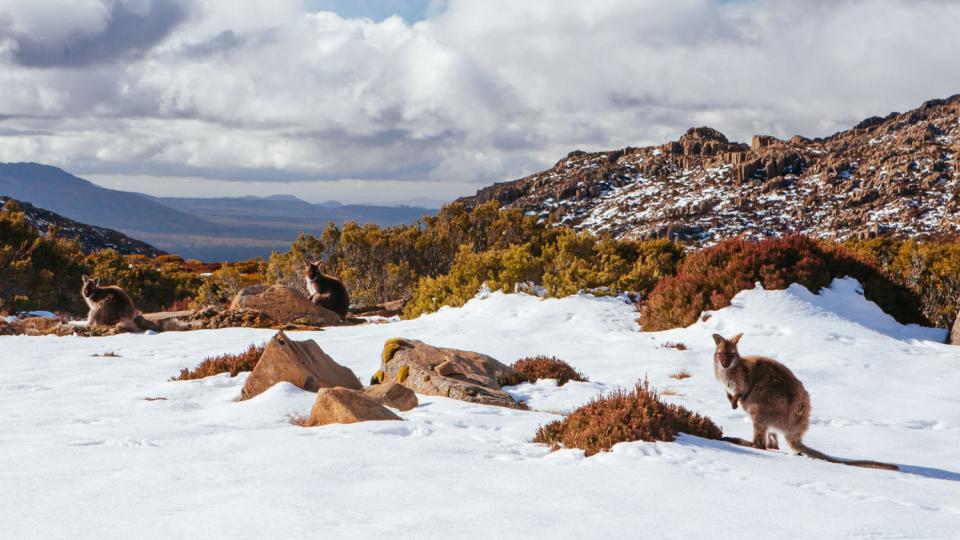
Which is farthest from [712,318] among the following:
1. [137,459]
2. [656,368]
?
[137,459]

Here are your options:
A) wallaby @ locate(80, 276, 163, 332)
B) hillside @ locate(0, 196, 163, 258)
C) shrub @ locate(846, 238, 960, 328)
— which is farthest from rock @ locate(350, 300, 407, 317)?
hillside @ locate(0, 196, 163, 258)

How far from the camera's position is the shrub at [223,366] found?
34.0 feet

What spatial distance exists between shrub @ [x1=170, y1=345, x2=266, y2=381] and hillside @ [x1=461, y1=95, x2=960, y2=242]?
79914 mm

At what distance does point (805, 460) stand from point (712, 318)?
851cm

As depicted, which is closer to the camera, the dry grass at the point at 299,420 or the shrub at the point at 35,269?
the dry grass at the point at 299,420

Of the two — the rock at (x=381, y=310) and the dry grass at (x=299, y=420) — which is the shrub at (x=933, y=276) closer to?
the rock at (x=381, y=310)

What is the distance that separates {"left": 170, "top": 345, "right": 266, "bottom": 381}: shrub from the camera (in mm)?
10359

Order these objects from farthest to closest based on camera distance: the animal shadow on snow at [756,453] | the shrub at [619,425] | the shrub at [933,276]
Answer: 1. the shrub at [933,276]
2. the animal shadow on snow at [756,453]
3. the shrub at [619,425]

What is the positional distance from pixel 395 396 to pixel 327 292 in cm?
1185

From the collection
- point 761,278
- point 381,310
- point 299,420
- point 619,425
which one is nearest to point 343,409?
point 299,420

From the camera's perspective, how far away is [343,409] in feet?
23.1

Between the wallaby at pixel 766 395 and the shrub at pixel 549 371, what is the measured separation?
377cm

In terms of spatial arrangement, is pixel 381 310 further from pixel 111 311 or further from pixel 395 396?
pixel 395 396

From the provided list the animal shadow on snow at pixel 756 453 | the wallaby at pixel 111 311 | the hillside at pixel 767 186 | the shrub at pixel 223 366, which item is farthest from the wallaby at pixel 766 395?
the hillside at pixel 767 186
